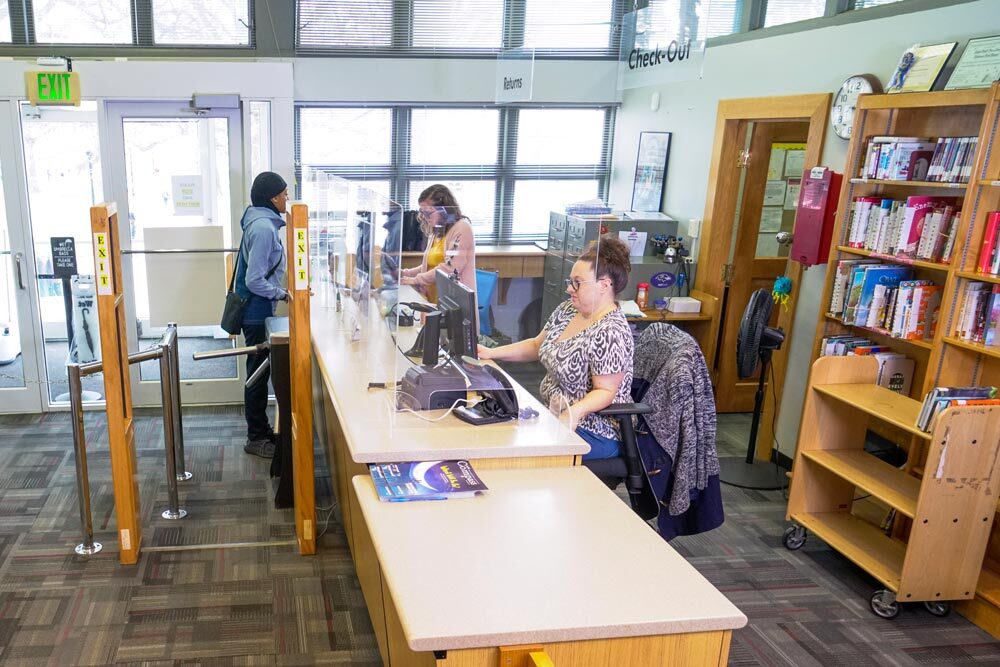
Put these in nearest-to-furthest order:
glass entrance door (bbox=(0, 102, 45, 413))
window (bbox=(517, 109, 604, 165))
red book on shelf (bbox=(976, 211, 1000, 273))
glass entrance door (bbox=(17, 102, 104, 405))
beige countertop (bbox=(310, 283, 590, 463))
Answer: beige countertop (bbox=(310, 283, 590, 463)), red book on shelf (bbox=(976, 211, 1000, 273)), glass entrance door (bbox=(0, 102, 45, 413)), glass entrance door (bbox=(17, 102, 104, 405)), window (bbox=(517, 109, 604, 165))

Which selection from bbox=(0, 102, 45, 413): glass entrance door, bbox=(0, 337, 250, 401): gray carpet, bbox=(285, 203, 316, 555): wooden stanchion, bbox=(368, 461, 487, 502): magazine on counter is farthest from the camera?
bbox=(0, 337, 250, 401): gray carpet

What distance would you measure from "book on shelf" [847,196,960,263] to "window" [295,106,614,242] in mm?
2984

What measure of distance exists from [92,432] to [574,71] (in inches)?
165

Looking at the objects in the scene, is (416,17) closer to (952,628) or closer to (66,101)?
(66,101)

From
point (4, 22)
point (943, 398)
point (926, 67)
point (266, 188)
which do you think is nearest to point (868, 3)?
point (926, 67)

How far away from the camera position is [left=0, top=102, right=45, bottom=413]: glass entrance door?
4.58 metres

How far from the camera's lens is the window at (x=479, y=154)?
19.5 feet

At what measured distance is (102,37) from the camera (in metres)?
5.33

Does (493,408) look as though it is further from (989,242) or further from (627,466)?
(989,242)

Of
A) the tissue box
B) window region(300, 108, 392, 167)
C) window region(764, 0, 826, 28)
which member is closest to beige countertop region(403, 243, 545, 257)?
window region(300, 108, 392, 167)

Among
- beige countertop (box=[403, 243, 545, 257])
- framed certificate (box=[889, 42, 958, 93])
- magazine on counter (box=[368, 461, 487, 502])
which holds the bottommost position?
magazine on counter (box=[368, 461, 487, 502])

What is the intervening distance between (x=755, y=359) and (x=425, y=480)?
2416 millimetres

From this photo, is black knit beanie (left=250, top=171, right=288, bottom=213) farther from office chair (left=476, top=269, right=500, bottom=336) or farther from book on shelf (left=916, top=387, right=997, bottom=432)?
book on shelf (left=916, top=387, right=997, bottom=432)

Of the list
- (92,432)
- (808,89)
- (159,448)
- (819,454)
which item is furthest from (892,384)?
(92,432)
